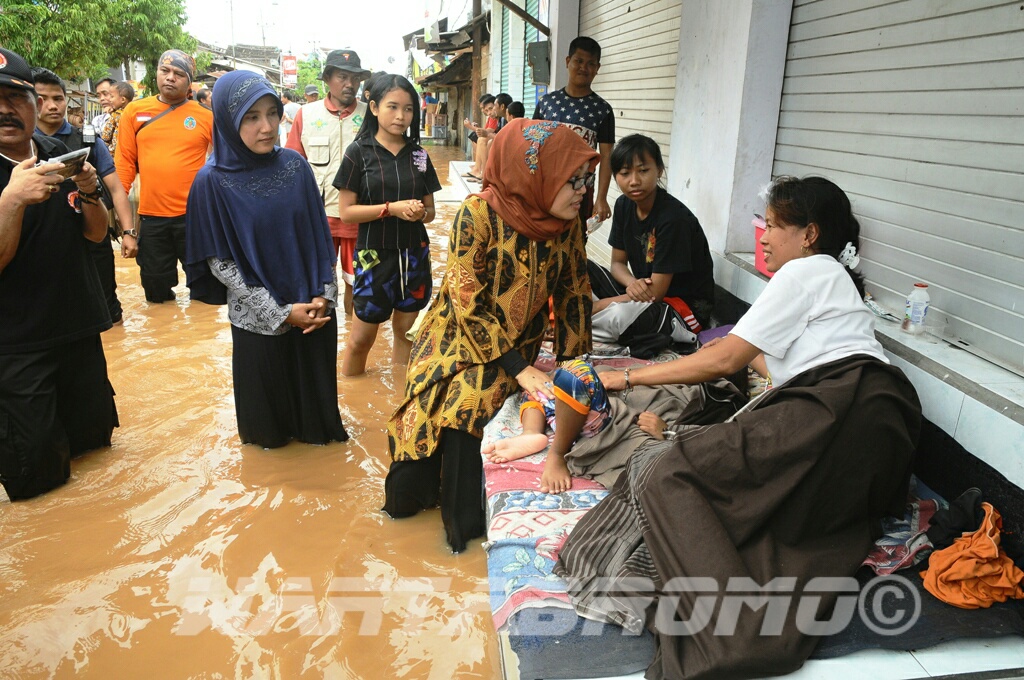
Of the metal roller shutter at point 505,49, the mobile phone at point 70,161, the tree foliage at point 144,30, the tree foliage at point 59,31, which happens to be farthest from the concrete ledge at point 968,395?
the tree foliage at point 144,30

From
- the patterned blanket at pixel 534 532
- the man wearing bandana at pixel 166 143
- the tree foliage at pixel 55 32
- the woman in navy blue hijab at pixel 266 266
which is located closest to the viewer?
the patterned blanket at pixel 534 532

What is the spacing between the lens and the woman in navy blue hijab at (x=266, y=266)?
11.4 feet

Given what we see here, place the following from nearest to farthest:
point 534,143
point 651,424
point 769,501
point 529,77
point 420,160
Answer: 1. point 769,501
2. point 534,143
3. point 651,424
4. point 420,160
5. point 529,77

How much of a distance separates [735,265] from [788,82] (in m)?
1.07

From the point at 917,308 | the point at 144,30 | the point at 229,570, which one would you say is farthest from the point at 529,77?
the point at 144,30

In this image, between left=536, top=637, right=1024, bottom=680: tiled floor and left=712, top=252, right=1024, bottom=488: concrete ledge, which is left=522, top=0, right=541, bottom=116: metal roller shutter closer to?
left=712, top=252, right=1024, bottom=488: concrete ledge

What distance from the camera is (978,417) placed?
2.53 meters

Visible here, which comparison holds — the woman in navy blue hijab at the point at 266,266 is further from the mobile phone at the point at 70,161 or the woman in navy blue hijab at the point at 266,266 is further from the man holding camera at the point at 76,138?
the man holding camera at the point at 76,138

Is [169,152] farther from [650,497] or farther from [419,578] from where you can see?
[650,497]

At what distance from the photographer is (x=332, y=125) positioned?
5.30 m

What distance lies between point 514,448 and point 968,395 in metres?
1.62

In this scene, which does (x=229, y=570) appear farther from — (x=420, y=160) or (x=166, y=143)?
(x=166, y=143)

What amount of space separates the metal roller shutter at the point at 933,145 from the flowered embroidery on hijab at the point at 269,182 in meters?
2.71

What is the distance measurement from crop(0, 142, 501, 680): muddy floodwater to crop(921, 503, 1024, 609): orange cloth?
1.42 m
